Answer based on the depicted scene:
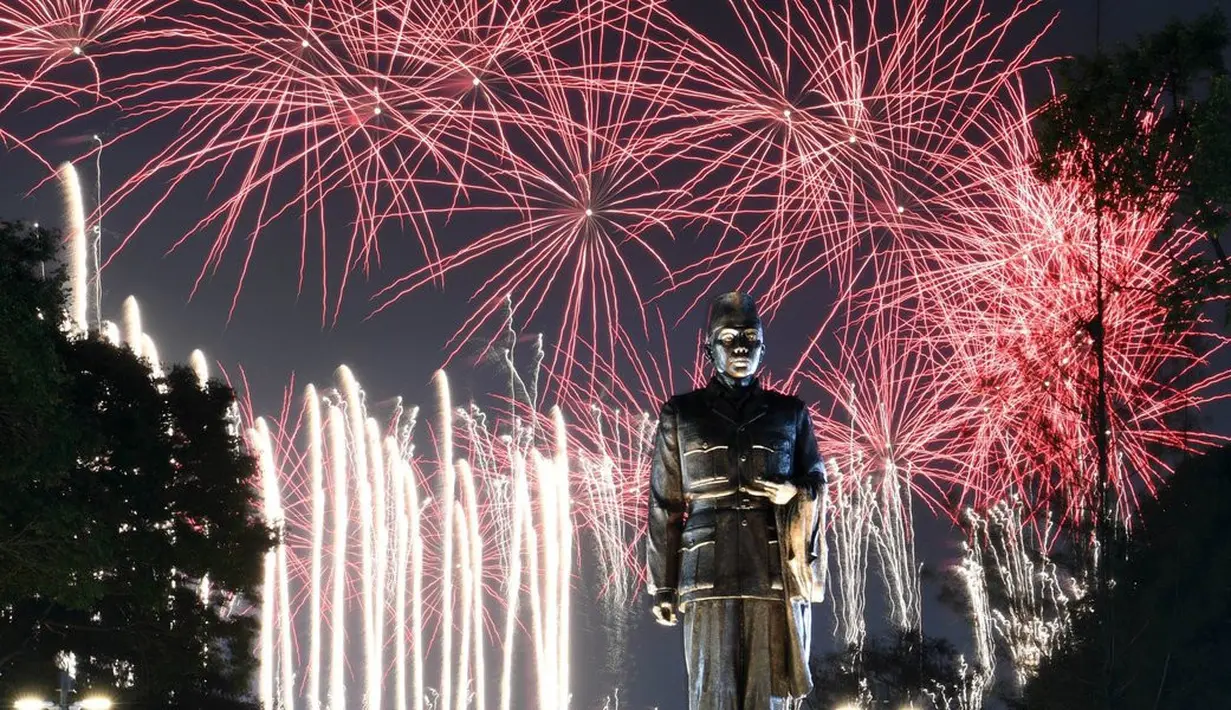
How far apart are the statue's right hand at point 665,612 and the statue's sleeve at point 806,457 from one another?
1.21 m

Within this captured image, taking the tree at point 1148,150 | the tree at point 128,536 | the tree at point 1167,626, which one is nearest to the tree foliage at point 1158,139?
the tree at point 1148,150

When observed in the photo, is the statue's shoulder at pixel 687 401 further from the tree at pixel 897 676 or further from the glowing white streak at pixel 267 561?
the tree at pixel 897 676

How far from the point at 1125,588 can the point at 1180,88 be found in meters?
16.0

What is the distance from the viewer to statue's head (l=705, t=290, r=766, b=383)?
1110 centimetres

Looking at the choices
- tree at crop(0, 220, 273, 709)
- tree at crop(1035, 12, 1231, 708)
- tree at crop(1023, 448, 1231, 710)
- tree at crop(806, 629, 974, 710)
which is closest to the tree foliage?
tree at crop(1035, 12, 1231, 708)

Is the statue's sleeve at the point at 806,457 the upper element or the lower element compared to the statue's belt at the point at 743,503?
upper

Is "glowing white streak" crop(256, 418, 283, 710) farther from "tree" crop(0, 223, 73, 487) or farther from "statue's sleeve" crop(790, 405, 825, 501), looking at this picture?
"statue's sleeve" crop(790, 405, 825, 501)

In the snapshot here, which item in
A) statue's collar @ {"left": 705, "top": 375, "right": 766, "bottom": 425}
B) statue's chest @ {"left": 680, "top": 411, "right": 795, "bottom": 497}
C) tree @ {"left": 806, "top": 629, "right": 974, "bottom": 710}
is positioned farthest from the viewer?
tree @ {"left": 806, "top": 629, "right": 974, "bottom": 710}

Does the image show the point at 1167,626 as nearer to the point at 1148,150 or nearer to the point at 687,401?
the point at 1148,150

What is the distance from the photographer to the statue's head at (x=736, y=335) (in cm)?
1110

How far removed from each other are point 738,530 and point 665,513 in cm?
56

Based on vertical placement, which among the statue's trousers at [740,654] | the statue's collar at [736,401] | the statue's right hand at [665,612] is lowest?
the statue's trousers at [740,654]

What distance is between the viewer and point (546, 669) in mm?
42531

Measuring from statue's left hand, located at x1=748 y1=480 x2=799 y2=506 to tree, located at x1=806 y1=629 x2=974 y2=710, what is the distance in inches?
2045
